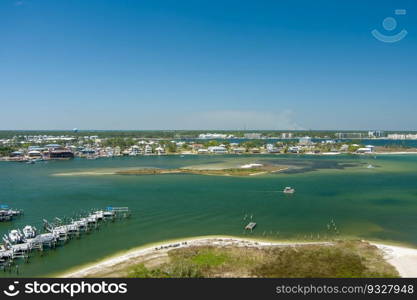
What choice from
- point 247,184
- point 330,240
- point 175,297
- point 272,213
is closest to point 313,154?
point 247,184

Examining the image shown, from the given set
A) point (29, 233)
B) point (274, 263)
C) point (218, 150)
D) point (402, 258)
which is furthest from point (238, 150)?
point (274, 263)

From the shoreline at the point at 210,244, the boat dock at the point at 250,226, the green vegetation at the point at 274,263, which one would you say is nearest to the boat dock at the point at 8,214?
the shoreline at the point at 210,244

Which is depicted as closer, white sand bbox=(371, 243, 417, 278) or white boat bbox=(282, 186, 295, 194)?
white sand bbox=(371, 243, 417, 278)

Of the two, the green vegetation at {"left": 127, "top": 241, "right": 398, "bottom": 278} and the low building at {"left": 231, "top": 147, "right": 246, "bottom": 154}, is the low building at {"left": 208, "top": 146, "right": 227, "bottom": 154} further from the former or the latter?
the green vegetation at {"left": 127, "top": 241, "right": 398, "bottom": 278}

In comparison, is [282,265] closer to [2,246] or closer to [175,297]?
[175,297]

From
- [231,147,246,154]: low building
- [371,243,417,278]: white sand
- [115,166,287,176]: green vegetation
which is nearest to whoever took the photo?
[371,243,417,278]: white sand

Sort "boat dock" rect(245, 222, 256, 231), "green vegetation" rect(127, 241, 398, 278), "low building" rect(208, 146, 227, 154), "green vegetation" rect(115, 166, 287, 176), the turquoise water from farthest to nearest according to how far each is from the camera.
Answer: "low building" rect(208, 146, 227, 154), "green vegetation" rect(115, 166, 287, 176), "boat dock" rect(245, 222, 256, 231), the turquoise water, "green vegetation" rect(127, 241, 398, 278)

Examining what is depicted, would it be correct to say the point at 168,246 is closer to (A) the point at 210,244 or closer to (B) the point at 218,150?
(A) the point at 210,244

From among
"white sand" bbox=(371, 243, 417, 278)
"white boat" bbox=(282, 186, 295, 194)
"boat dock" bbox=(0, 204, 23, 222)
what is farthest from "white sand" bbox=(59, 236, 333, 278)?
"white boat" bbox=(282, 186, 295, 194)
